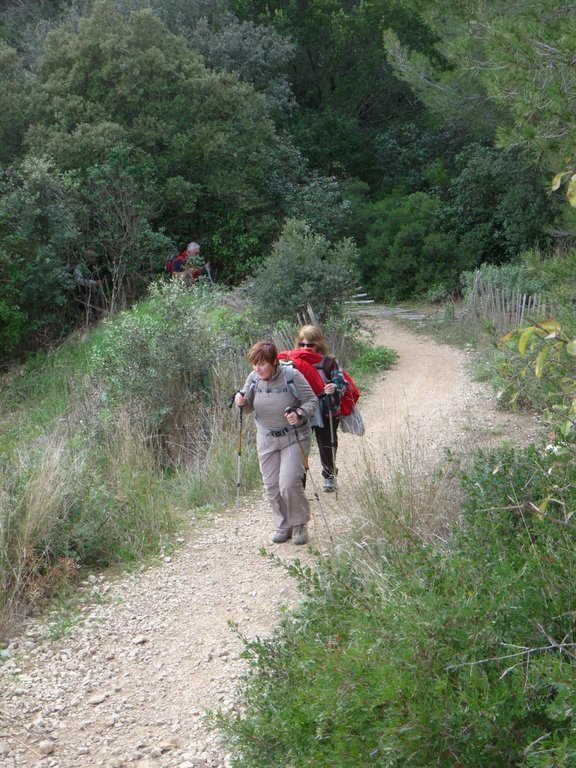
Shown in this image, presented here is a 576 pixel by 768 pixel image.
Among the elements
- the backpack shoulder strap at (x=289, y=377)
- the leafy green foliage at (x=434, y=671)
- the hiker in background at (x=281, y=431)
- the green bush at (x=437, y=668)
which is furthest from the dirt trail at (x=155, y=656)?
the backpack shoulder strap at (x=289, y=377)

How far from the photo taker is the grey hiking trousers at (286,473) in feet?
20.1

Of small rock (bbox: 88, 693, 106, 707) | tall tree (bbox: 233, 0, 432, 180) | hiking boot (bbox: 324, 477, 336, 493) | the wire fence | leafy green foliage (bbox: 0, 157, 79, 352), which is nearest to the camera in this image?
small rock (bbox: 88, 693, 106, 707)

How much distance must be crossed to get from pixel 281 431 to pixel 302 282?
22.6 ft

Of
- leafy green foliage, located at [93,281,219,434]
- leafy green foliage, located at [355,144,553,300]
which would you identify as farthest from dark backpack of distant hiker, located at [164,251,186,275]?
leafy green foliage, located at [93,281,219,434]

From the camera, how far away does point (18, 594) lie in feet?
18.8

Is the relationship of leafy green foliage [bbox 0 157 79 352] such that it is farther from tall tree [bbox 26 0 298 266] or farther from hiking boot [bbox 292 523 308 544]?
hiking boot [bbox 292 523 308 544]

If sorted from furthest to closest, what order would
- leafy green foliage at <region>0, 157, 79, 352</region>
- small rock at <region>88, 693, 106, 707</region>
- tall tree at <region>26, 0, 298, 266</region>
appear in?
1. tall tree at <region>26, 0, 298, 266</region>
2. leafy green foliage at <region>0, 157, 79, 352</region>
3. small rock at <region>88, 693, 106, 707</region>

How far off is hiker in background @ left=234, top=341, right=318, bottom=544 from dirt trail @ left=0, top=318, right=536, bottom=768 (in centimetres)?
22

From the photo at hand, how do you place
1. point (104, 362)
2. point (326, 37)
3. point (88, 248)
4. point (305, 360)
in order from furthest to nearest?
point (326, 37) < point (88, 248) < point (104, 362) < point (305, 360)

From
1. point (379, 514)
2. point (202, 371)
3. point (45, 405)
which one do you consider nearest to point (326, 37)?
point (45, 405)

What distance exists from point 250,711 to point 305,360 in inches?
130

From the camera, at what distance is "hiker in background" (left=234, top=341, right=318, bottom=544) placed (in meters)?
6.09

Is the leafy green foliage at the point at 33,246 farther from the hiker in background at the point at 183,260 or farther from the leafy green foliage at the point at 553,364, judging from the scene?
the leafy green foliage at the point at 553,364

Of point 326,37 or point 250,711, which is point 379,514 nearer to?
point 250,711
